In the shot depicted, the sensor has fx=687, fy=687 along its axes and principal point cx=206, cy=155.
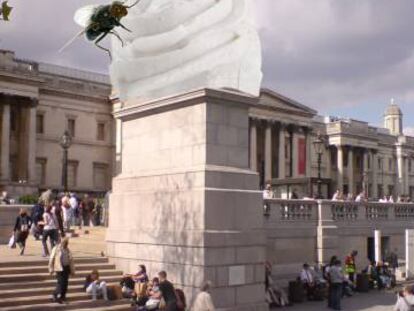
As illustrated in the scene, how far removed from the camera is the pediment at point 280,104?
259 feet

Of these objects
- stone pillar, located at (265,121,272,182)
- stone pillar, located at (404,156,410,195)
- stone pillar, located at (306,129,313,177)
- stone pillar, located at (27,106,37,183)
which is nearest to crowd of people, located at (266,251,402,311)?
stone pillar, located at (27,106,37,183)

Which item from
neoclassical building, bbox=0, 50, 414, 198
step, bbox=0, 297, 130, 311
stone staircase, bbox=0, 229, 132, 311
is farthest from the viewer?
neoclassical building, bbox=0, 50, 414, 198

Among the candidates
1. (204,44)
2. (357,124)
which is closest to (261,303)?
(204,44)

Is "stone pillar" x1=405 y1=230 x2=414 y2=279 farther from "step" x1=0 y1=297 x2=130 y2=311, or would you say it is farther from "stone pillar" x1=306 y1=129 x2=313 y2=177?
"stone pillar" x1=306 y1=129 x2=313 y2=177

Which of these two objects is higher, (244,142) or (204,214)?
(244,142)

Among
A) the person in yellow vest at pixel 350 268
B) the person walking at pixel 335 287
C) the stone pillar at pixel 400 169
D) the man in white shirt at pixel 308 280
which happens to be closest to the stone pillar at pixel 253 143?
the stone pillar at pixel 400 169

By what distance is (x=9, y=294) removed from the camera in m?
14.7

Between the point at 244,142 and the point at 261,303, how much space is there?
395 centimetres

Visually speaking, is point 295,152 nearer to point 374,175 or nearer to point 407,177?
point 374,175

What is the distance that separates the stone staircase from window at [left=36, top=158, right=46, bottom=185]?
152 feet

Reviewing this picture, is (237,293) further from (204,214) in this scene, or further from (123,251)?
(123,251)

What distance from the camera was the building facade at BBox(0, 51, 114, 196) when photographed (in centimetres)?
6025

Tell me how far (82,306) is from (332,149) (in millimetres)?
78825

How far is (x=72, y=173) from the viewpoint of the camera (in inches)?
2653
